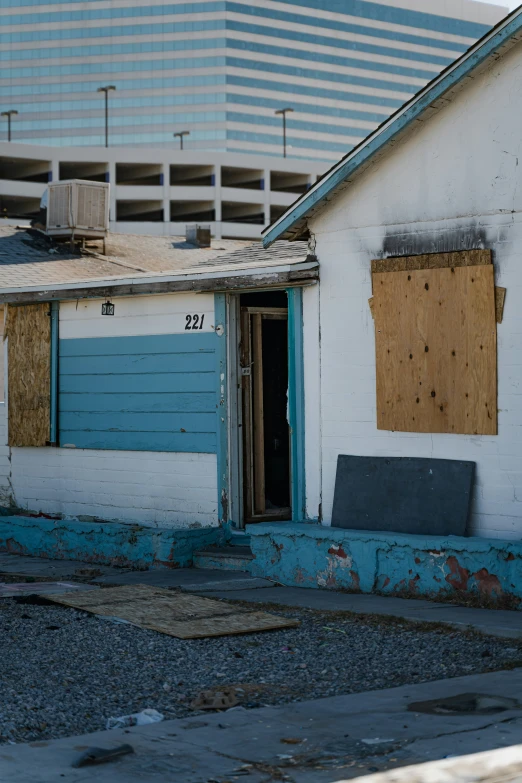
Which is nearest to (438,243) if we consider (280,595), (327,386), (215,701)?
(327,386)

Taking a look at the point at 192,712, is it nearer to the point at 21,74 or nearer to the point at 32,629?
the point at 32,629

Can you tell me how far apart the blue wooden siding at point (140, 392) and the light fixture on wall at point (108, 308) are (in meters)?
0.30

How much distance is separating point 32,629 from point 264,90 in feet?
455

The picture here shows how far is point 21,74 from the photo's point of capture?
5443 inches

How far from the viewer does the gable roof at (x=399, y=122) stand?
30.7 ft

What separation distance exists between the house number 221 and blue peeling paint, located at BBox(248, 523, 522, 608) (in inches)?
97.2

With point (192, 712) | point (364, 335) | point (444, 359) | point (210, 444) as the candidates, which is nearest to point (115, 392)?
point (210, 444)

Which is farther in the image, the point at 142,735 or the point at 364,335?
the point at 364,335

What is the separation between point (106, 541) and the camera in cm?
1231

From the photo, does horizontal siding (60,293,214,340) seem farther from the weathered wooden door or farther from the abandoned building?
the weathered wooden door

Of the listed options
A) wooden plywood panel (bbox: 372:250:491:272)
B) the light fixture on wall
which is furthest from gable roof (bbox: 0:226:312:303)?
wooden plywood panel (bbox: 372:250:491:272)

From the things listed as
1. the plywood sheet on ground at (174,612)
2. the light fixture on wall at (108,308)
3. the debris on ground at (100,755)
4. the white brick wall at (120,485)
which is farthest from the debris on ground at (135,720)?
the light fixture on wall at (108,308)

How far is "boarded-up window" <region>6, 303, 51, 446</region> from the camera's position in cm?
1366

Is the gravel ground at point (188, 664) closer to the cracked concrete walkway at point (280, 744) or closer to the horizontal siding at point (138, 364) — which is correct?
the cracked concrete walkway at point (280, 744)
